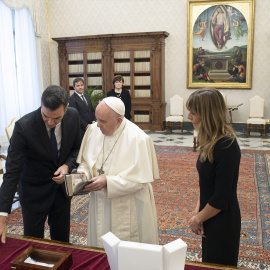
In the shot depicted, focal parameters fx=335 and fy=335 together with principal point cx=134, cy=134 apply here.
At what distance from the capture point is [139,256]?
1.38 m

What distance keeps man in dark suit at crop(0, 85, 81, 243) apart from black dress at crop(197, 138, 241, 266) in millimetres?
1003

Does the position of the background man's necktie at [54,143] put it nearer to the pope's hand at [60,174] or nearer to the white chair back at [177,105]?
the pope's hand at [60,174]

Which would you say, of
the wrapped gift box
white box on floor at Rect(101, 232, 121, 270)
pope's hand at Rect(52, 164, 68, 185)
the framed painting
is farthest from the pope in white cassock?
the framed painting

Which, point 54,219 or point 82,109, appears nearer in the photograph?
point 54,219

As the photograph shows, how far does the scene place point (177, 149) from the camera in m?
8.78

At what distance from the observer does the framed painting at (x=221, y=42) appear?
11070 mm

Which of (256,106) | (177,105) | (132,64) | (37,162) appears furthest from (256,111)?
(37,162)

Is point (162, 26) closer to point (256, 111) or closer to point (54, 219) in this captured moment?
point (256, 111)

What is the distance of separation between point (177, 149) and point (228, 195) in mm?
6837

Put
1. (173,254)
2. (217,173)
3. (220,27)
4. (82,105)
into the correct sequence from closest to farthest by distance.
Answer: (173,254) < (217,173) < (82,105) < (220,27)

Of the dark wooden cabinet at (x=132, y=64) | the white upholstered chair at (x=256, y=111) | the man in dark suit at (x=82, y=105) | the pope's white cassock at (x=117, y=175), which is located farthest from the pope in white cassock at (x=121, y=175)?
the dark wooden cabinet at (x=132, y=64)

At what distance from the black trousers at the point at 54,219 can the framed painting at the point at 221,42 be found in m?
9.87

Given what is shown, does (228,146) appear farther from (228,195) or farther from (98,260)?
(98,260)

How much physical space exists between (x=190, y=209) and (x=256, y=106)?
23.7 feet
